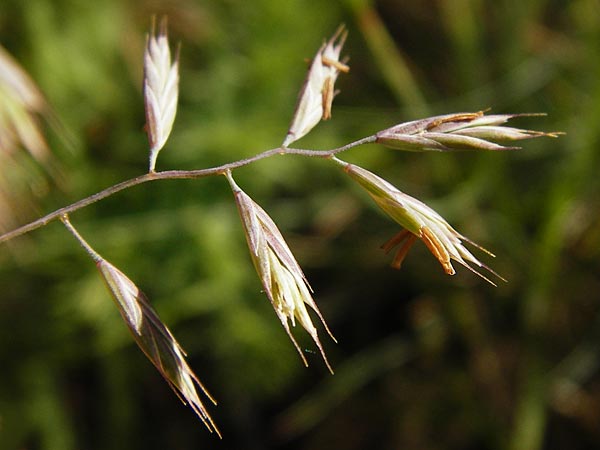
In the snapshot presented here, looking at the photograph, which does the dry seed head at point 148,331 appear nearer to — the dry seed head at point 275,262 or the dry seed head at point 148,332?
the dry seed head at point 148,332

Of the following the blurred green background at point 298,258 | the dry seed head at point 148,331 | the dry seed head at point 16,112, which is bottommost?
the blurred green background at point 298,258

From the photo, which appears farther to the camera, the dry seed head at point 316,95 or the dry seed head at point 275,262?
the dry seed head at point 316,95

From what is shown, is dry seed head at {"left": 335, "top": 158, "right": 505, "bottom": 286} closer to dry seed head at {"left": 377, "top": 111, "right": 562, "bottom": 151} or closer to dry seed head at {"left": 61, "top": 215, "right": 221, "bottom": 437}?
dry seed head at {"left": 377, "top": 111, "right": 562, "bottom": 151}

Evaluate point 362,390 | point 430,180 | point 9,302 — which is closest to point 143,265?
point 9,302

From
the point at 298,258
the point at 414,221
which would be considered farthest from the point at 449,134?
the point at 298,258

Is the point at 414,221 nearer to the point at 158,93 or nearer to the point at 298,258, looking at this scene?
the point at 158,93

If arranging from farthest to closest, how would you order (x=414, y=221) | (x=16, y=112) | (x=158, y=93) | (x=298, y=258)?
(x=298, y=258), (x=16, y=112), (x=158, y=93), (x=414, y=221)

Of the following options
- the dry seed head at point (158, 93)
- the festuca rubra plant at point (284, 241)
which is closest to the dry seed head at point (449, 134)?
the festuca rubra plant at point (284, 241)

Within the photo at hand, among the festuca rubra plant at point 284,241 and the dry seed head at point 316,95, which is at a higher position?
the dry seed head at point 316,95

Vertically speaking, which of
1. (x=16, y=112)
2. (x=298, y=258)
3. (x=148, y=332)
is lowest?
(x=298, y=258)
